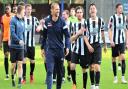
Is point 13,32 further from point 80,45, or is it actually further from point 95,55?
point 95,55

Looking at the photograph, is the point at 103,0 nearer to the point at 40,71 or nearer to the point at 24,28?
the point at 40,71

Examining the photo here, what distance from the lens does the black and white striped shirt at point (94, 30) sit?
14828 mm

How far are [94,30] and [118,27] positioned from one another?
275cm

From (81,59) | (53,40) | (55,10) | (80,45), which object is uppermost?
(55,10)

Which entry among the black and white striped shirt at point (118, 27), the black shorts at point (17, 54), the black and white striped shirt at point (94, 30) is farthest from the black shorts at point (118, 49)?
the black shorts at point (17, 54)

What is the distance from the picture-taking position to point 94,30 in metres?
14.9

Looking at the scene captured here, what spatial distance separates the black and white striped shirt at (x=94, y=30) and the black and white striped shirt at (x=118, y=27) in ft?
7.85

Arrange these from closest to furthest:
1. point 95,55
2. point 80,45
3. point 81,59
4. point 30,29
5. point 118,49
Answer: point 95,55 → point 81,59 → point 80,45 → point 30,29 → point 118,49

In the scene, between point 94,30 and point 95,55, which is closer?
point 95,55

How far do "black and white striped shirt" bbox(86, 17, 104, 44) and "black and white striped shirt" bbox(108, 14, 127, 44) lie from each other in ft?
7.85

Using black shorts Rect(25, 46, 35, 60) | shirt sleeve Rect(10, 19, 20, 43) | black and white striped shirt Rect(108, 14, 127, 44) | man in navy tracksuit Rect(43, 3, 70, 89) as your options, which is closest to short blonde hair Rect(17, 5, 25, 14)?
shirt sleeve Rect(10, 19, 20, 43)

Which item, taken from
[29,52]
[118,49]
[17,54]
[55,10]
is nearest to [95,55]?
[55,10]

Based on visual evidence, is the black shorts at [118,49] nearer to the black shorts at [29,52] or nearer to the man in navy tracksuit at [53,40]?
the black shorts at [29,52]

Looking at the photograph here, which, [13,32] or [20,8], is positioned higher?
[20,8]
